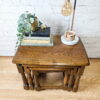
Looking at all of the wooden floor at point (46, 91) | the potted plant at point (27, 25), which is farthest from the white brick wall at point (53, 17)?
the wooden floor at point (46, 91)

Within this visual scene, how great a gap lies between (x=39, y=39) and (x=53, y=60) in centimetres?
26

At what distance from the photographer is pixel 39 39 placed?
4.31ft

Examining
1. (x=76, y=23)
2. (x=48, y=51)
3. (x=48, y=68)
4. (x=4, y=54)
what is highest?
(x=76, y=23)

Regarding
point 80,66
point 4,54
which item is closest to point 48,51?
point 80,66

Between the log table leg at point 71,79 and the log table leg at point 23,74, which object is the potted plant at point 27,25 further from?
the log table leg at point 71,79

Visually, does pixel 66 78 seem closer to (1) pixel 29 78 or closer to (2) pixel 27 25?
(1) pixel 29 78

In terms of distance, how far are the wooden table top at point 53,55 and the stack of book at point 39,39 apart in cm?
4

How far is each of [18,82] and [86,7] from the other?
1115mm

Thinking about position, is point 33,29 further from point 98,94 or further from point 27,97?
point 98,94

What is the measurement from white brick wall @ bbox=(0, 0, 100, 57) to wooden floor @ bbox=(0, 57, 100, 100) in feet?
1.25

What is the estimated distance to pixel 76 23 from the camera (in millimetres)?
1576

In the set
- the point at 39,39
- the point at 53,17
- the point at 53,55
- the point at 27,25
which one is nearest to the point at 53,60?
the point at 53,55

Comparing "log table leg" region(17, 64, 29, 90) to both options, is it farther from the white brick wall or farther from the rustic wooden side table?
the white brick wall

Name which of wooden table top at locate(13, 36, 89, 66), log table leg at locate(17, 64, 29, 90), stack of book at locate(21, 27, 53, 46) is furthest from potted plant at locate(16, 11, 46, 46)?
log table leg at locate(17, 64, 29, 90)
